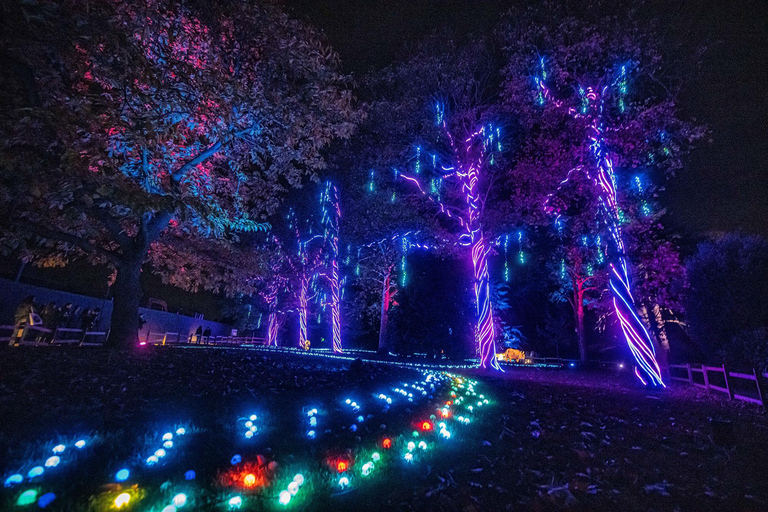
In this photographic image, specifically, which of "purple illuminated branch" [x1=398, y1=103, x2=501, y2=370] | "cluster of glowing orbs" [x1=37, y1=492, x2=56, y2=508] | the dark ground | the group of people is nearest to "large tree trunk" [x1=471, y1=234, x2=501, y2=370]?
"purple illuminated branch" [x1=398, y1=103, x2=501, y2=370]

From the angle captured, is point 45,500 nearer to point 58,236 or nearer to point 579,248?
point 58,236

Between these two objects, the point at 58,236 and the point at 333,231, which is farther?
the point at 333,231

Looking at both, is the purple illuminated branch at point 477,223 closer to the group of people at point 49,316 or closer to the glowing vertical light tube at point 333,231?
the glowing vertical light tube at point 333,231

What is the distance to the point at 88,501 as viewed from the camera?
8.20 feet

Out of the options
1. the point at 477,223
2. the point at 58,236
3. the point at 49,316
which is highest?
the point at 477,223

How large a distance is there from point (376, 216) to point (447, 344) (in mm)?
10433

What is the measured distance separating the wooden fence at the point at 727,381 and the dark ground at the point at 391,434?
7.77 ft

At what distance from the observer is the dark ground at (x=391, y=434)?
3.06 m

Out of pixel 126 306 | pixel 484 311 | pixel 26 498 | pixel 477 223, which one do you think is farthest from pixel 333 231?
pixel 26 498

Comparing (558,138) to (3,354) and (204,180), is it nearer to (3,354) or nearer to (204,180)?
(204,180)

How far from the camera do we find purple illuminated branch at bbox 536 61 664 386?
1121 centimetres

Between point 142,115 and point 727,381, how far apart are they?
14.2 m

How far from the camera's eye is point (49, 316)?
1396 centimetres

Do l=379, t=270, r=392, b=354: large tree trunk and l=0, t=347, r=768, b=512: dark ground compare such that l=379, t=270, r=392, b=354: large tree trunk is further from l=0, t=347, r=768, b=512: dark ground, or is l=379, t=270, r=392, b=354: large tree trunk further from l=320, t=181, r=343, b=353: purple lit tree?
l=0, t=347, r=768, b=512: dark ground
